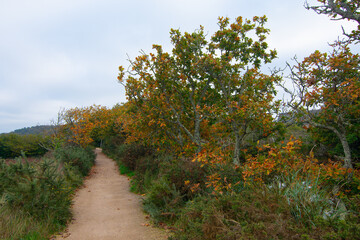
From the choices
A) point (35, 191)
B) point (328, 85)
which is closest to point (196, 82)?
point (328, 85)

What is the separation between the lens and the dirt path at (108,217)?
492 cm

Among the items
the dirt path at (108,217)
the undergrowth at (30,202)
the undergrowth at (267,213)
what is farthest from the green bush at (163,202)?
the undergrowth at (30,202)

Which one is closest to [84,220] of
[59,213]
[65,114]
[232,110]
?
[59,213]

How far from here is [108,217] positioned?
6090 millimetres

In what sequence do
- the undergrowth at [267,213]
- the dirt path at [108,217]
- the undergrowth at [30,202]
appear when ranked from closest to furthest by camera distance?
the undergrowth at [267,213] → the undergrowth at [30,202] → the dirt path at [108,217]

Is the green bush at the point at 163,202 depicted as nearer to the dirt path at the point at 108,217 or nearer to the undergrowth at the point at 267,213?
the undergrowth at the point at 267,213

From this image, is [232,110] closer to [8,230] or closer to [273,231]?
[273,231]

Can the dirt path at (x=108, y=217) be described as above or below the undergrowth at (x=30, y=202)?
below

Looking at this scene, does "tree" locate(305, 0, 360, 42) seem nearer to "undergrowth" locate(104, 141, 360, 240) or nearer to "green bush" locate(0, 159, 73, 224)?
A: "undergrowth" locate(104, 141, 360, 240)

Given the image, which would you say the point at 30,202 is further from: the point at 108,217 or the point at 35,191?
the point at 108,217

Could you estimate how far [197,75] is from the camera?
802 centimetres

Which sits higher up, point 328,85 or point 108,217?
point 328,85

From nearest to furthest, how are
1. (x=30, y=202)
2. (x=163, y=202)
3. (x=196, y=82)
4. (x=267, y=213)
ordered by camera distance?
1. (x=267, y=213)
2. (x=30, y=202)
3. (x=163, y=202)
4. (x=196, y=82)

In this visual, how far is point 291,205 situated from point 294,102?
3145 millimetres
